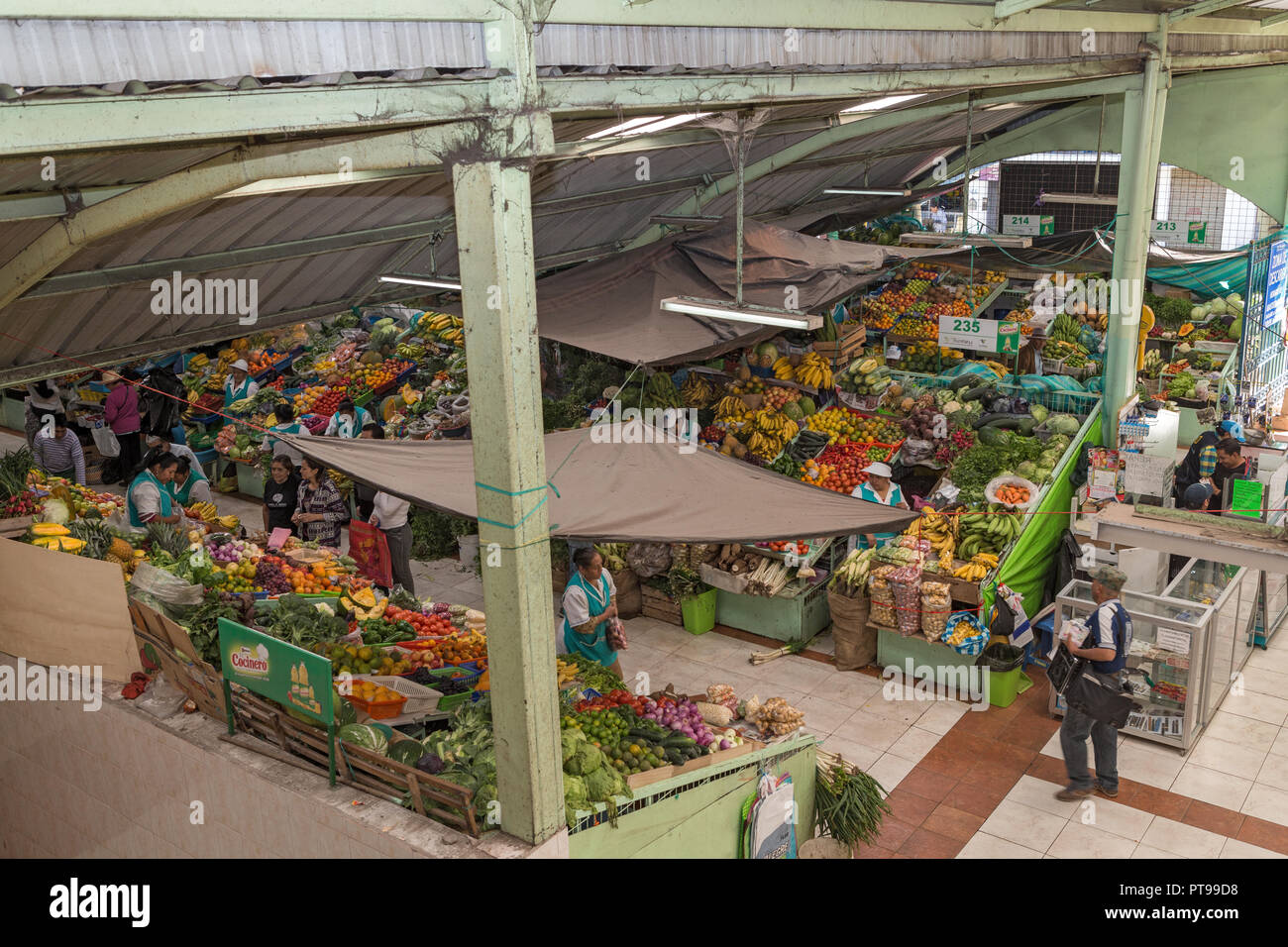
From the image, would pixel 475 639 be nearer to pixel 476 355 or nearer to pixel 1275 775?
pixel 476 355

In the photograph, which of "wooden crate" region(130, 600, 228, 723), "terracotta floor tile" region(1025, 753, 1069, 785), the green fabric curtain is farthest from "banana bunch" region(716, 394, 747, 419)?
"wooden crate" region(130, 600, 228, 723)

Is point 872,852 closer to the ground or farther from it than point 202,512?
closer to the ground

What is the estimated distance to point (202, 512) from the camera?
8516 millimetres

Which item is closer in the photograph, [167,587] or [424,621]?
[167,587]

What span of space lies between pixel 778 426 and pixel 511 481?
630cm

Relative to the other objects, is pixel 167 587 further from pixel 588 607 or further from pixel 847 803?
pixel 847 803

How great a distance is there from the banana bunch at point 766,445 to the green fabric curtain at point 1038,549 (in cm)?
225

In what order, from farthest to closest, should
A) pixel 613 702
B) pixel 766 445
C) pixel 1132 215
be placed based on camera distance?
pixel 766 445 → pixel 1132 215 → pixel 613 702

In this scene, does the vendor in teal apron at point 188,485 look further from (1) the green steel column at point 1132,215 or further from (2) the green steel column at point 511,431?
(1) the green steel column at point 1132,215

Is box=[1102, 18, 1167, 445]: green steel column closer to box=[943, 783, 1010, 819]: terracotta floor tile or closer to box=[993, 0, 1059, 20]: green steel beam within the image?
box=[993, 0, 1059, 20]: green steel beam

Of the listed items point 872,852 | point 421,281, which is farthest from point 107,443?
point 872,852

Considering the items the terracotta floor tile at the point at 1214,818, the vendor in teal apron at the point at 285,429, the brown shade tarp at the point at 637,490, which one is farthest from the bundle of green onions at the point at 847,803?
the vendor in teal apron at the point at 285,429

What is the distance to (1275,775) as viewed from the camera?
704 cm

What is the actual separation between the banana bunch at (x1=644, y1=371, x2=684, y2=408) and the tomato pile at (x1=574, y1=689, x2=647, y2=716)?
5126mm
